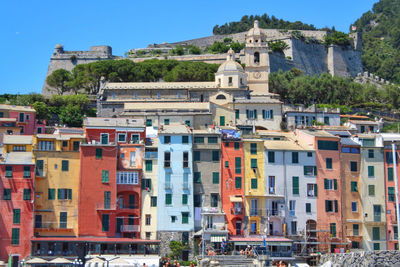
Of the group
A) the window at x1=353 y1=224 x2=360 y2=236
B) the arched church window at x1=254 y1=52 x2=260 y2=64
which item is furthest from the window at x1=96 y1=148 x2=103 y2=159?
the arched church window at x1=254 y1=52 x2=260 y2=64

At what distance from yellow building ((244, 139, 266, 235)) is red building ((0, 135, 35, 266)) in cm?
1784

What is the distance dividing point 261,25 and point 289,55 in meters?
25.7

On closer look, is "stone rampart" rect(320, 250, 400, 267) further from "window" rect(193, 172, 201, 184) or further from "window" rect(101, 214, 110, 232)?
"window" rect(101, 214, 110, 232)

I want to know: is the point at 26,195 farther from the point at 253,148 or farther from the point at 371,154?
the point at 371,154

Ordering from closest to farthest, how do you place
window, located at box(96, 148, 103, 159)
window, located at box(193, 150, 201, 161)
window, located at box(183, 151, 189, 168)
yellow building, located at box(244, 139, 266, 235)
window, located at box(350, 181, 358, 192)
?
window, located at box(96, 148, 103, 159)
yellow building, located at box(244, 139, 266, 235)
window, located at box(183, 151, 189, 168)
window, located at box(193, 150, 201, 161)
window, located at box(350, 181, 358, 192)

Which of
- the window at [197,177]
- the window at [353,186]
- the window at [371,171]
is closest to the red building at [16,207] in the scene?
the window at [197,177]

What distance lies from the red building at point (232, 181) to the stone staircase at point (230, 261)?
3912 mm

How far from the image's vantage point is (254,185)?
59781 mm

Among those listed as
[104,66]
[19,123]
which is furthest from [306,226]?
[104,66]

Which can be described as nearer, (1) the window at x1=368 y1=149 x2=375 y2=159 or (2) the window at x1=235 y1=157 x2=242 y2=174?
(2) the window at x1=235 y1=157 x2=242 y2=174

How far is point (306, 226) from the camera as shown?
195ft

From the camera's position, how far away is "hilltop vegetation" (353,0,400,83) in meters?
147

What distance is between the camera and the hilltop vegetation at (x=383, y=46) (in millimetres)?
147000

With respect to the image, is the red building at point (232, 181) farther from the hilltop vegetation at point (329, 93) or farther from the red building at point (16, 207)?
the hilltop vegetation at point (329, 93)
